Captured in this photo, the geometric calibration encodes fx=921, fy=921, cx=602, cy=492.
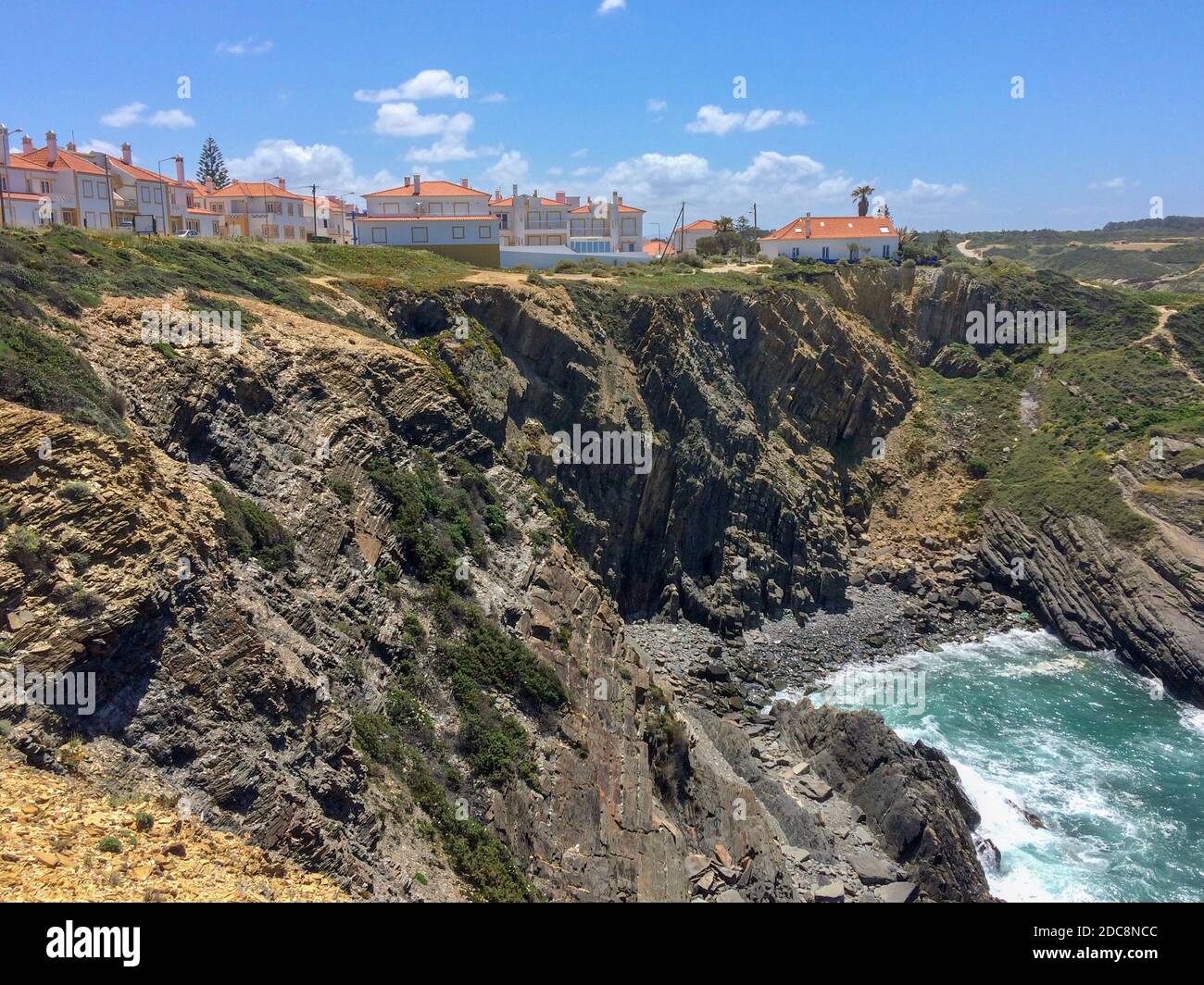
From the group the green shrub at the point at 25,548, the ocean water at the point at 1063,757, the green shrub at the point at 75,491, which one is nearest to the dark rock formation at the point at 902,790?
the ocean water at the point at 1063,757

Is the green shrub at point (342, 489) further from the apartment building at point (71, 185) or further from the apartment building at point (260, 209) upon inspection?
the apartment building at point (260, 209)

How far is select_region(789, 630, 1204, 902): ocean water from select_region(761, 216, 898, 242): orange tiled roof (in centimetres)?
3366

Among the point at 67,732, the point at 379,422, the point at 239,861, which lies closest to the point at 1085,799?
the point at 379,422

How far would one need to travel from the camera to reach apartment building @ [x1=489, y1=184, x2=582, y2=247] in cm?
5981

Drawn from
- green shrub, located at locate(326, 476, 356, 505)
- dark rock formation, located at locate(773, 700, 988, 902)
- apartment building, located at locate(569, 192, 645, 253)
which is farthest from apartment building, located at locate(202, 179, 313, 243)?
dark rock formation, located at locate(773, 700, 988, 902)

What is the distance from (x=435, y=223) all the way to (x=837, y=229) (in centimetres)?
3074

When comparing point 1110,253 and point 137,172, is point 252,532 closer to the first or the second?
point 137,172

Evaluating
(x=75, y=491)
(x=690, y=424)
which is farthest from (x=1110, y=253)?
(x=75, y=491)

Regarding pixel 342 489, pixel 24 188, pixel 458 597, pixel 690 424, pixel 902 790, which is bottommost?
pixel 902 790

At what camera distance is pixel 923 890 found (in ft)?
78.0

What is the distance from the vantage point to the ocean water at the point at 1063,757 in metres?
25.6

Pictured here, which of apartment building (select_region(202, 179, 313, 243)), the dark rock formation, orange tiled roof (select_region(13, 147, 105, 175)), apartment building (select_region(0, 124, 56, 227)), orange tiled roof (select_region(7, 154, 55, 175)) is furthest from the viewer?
apartment building (select_region(202, 179, 313, 243))

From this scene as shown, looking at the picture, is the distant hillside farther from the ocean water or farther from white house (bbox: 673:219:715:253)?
the ocean water

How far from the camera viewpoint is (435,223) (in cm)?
4828
